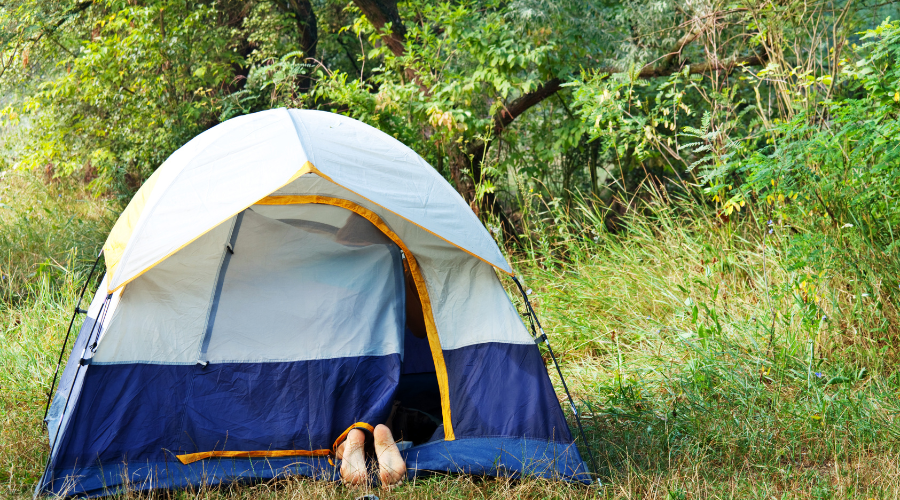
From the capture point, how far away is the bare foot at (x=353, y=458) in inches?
94.0

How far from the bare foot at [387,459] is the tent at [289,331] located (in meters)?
0.08

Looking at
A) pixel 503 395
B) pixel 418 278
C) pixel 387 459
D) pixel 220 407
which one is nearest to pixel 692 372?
pixel 503 395

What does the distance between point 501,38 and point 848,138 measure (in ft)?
8.50

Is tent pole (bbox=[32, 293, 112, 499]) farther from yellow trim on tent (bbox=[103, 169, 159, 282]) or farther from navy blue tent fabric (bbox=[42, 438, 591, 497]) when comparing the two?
yellow trim on tent (bbox=[103, 169, 159, 282])

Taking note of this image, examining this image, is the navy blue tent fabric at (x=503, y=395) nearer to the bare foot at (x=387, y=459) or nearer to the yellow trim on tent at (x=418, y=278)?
the yellow trim on tent at (x=418, y=278)

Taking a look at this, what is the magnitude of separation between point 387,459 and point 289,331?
72cm

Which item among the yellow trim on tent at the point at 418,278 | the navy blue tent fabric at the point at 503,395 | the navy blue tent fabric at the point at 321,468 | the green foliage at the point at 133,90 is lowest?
the navy blue tent fabric at the point at 321,468

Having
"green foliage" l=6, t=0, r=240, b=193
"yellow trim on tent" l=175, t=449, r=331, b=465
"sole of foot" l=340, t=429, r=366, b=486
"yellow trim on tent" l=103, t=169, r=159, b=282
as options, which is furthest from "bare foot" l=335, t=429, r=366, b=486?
"green foliage" l=6, t=0, r=240, b=193

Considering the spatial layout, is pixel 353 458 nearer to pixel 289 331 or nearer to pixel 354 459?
pixel 354 459

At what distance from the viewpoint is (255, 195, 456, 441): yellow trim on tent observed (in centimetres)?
268

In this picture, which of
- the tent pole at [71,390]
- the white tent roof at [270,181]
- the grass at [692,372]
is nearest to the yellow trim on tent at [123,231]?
the white tent roof at [270,181]

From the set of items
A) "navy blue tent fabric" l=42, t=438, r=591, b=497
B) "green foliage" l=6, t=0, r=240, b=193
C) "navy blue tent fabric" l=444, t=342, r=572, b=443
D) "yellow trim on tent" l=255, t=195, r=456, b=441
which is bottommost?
"navy blue tent fabric" l=42, t=438, r=591, b=497

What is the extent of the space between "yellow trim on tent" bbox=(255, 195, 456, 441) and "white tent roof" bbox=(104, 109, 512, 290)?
250mm

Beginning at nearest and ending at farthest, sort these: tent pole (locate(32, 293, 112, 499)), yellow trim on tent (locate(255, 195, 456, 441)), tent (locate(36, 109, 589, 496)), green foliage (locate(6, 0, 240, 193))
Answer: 1. tent pole (locate(32, 293, 112, 499))
2. tent (locate(36, 109, 589, 496))
3. yellow trim on tent (locate(255, 195, 456, 441))
4. green foliage (locate(6, 0, 240, 193))
